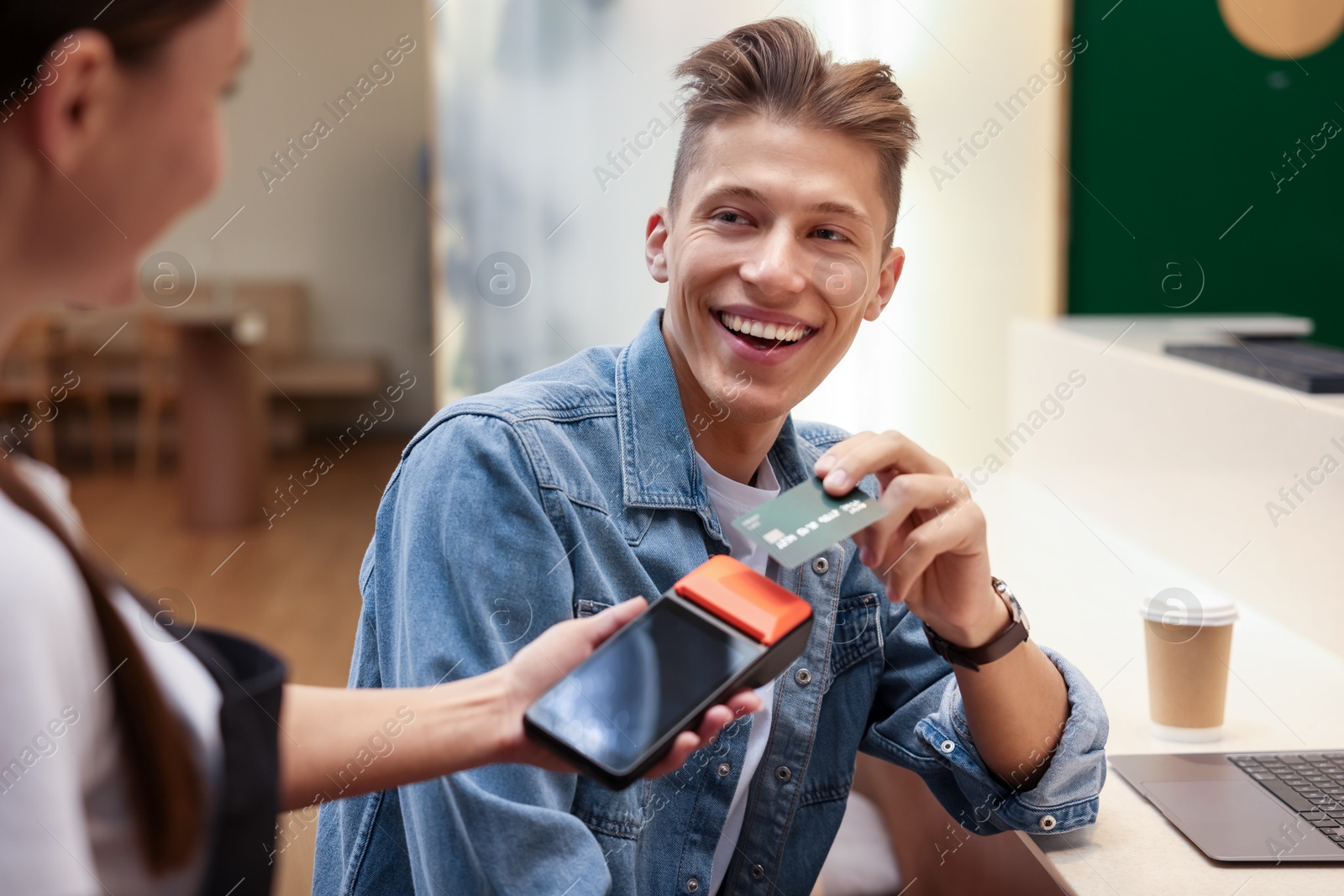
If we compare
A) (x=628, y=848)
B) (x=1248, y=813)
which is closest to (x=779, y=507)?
(x=628, y=848)

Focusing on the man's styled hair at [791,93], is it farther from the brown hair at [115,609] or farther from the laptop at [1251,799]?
the brown hair at [115,609]

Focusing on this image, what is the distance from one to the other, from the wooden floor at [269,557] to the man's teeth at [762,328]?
1797 mm

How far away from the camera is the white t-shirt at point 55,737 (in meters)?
0.35

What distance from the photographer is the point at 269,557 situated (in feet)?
13.8

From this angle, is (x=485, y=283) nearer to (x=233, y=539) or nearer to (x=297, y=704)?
(x=233, y=539)

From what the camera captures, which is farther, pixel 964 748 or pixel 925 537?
pixel 964 748

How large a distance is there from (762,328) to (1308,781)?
2.01 ft

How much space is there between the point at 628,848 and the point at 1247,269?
2.58 m

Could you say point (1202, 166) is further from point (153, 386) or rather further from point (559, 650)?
point (153, 386)

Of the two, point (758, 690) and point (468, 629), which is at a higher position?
point (468, 629)

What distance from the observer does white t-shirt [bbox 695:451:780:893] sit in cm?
106

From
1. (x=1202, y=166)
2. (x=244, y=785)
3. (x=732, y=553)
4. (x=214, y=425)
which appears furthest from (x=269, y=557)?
(x=244, y=785)

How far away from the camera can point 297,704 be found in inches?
24.0

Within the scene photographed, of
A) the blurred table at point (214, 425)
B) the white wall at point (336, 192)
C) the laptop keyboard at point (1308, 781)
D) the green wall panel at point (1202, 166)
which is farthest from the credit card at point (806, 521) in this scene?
the white wall at point (336, 192)
